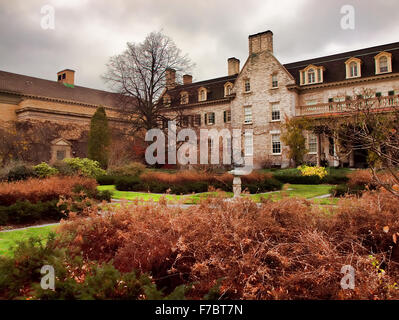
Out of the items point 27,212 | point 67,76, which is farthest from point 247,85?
point 67,76

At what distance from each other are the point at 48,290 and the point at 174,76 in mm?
28404

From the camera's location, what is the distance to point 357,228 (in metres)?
3.95

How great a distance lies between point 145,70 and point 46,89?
840 inches

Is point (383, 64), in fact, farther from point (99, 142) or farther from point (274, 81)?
point (99, 142)

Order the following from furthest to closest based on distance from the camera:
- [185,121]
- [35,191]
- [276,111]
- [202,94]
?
[202,94], [276,111], [185,121], [35,191]

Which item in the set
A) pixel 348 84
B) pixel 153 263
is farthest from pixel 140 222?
pixel 348 84

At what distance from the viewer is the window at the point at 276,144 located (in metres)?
29.4

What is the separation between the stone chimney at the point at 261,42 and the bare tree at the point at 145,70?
305 inches

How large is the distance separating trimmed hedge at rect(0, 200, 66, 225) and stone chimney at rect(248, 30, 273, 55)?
2814 cm

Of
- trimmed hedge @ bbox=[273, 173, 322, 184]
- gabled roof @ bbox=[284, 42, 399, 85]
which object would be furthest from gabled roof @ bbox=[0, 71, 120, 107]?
trimmed hedge @ bbox=[273, 173, 322, 184]

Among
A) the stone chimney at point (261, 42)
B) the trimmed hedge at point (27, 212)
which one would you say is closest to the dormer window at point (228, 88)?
the stone chimney at point (261, 42)

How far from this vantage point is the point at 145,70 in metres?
28.9

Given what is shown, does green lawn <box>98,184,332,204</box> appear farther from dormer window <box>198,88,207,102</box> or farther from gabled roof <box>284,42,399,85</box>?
dormer window <box>198,88,207,102</box>

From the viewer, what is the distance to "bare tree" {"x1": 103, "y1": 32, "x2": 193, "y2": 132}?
28.2 metres
